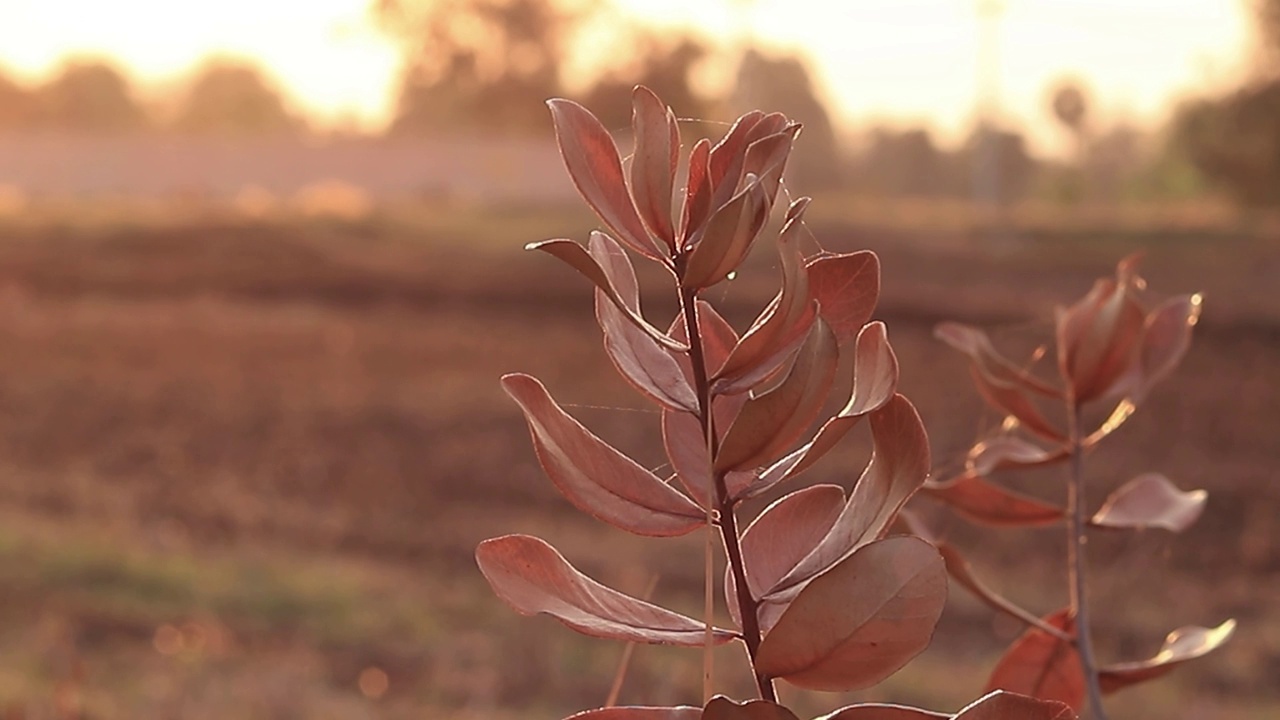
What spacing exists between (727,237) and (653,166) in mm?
34

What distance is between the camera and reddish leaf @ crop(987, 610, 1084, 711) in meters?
0.51

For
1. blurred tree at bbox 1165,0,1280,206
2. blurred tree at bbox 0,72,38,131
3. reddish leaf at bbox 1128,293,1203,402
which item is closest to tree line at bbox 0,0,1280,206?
blurred tree at bbox 1165,0,1280,206

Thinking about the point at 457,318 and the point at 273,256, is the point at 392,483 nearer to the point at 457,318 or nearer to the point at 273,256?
the point at 457,318

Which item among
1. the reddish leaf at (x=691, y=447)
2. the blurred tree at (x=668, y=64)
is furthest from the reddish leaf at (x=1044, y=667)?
the blurred tree at (x=668, y=64)

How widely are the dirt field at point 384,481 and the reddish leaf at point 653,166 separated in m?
0.32

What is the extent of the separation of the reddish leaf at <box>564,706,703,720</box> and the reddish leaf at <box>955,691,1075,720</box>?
0.06 metres

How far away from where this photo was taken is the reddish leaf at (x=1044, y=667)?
509mm

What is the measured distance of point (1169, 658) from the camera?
0.47m

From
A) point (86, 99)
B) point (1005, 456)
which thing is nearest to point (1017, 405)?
point (1005, 456)

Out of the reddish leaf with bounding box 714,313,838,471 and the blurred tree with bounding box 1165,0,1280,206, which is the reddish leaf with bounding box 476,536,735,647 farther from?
the blurred tree with bounding box 1165,0,1280,206

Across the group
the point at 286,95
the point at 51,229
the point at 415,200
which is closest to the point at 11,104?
the point at 286,95

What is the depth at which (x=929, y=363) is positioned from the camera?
9.05 metres

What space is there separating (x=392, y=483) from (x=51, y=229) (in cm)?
914

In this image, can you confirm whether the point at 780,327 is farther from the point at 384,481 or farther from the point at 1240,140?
the point at 1240,140
